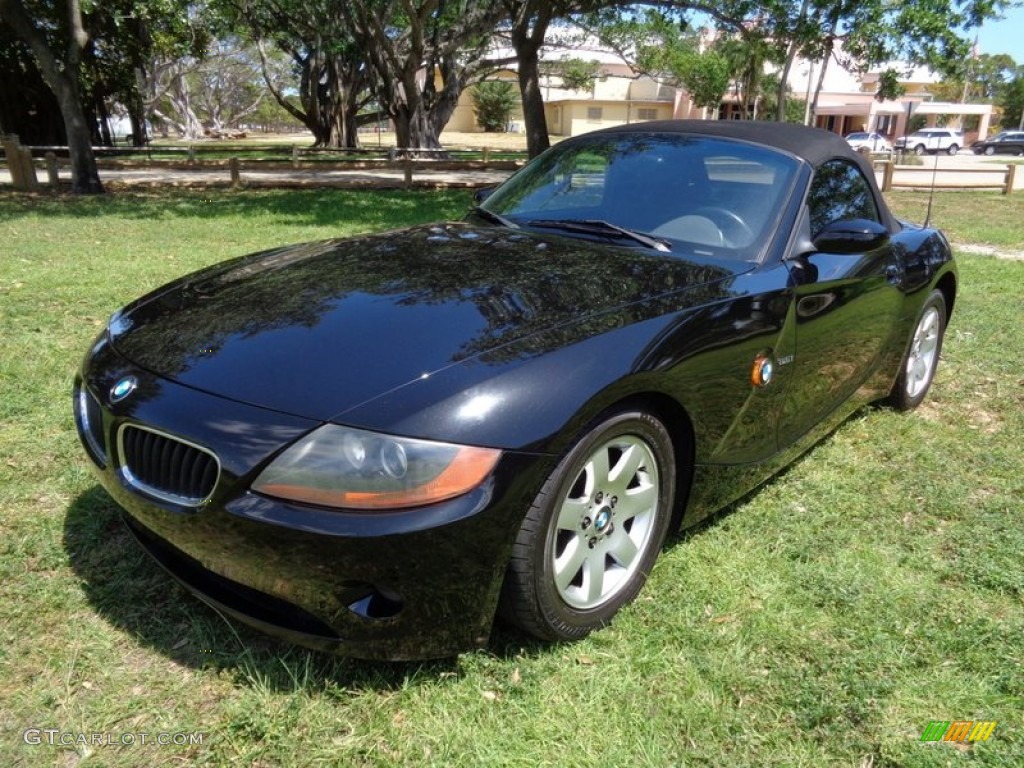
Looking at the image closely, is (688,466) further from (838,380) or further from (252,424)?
(252,424)

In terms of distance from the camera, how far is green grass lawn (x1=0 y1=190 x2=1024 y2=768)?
2.06 metres

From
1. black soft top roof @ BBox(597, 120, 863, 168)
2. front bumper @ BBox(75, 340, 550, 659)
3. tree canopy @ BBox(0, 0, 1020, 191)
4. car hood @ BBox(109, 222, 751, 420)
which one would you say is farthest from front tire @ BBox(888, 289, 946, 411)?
tree canopy @ BBox(0, 0, 1020, 191)

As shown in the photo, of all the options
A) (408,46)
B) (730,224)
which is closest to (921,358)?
(730,224)

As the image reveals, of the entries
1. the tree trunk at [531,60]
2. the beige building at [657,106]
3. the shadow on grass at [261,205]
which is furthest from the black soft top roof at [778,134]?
the beige building at [657,106]

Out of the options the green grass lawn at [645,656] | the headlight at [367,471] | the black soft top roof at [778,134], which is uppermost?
the black soft top roof at [778,134]

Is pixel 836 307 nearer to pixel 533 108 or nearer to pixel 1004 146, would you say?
pixel 533 108

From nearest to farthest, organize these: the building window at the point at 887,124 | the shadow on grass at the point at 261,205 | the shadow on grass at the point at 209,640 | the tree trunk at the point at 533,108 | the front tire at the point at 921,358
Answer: the shadow on grass at the point at 209,640 → the front tire at the point at 921,358 → the shadow on grass at the point at 261,205 → the tree trunk at the point at 533,108 → the building window at the point at 887,124

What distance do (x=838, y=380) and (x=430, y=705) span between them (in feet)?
7.34

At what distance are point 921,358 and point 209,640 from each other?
400 cm

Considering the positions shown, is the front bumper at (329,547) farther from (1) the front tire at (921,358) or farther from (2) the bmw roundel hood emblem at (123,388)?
(1) the front tire at (921,358)

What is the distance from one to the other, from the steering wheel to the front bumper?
1.47 meters

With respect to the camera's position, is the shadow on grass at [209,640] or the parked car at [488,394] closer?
the parked car at [488,394]

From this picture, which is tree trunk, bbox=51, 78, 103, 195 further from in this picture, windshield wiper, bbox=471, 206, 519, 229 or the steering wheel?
the steering wheel

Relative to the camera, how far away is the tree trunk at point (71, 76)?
13805mm
